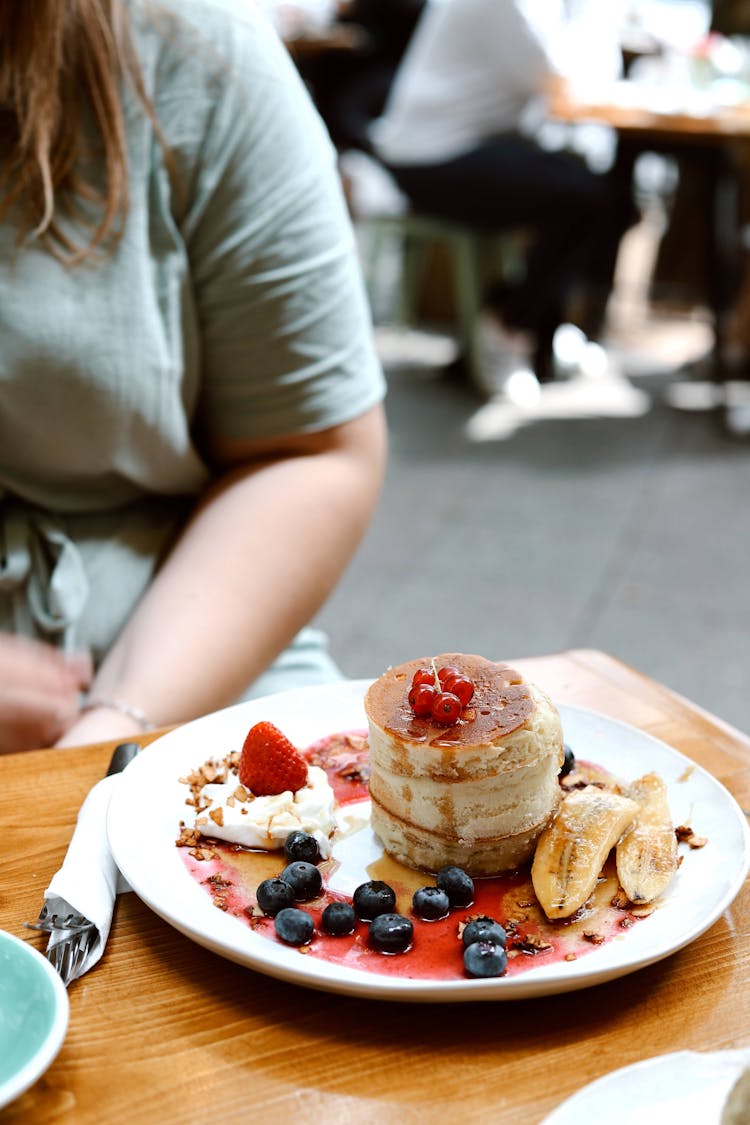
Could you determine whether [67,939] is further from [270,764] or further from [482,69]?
[482,69]

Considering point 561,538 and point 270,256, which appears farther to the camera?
point 561,538

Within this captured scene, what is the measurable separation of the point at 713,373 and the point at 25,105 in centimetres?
403

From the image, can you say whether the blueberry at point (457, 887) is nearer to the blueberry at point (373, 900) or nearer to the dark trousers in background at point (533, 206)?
the blueberry at point (373, 900)

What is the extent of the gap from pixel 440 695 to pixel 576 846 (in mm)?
123

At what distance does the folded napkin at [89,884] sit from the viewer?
0.66m

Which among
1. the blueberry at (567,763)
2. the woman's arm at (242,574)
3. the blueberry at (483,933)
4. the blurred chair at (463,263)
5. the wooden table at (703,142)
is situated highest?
the blueberry at (483,933)

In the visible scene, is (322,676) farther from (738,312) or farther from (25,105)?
(738,312)

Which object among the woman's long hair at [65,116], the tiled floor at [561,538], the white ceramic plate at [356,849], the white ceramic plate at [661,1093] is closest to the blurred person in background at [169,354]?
the woman's long hair at [65,116]

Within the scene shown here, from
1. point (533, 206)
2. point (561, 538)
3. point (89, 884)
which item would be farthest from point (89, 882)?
point (533, 206)

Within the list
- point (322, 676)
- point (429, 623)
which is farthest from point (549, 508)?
point (322, 676)

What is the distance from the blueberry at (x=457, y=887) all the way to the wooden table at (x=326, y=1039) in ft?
0.27

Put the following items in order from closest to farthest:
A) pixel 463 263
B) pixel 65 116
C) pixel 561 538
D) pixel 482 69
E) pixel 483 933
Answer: pixel 483 933
pixel 65 116
pixel 561 538
pixel 482 69
pixel 463 263

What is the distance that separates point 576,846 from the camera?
72 centimetres

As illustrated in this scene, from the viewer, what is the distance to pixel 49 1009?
0.55 meters
